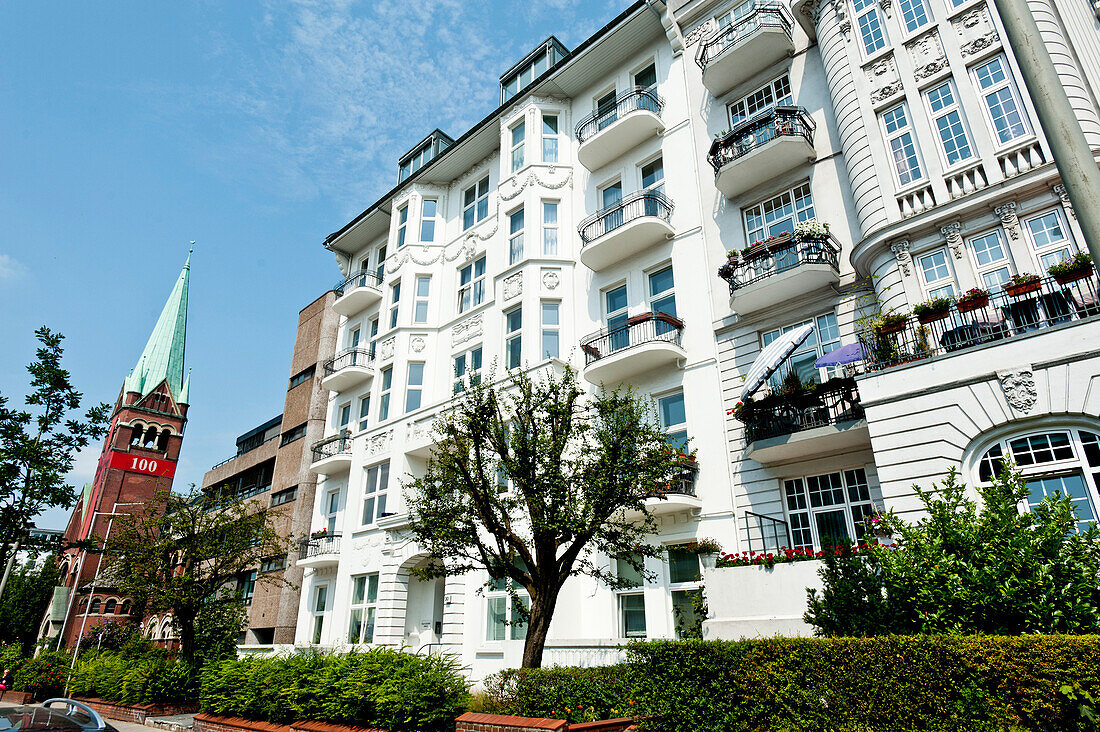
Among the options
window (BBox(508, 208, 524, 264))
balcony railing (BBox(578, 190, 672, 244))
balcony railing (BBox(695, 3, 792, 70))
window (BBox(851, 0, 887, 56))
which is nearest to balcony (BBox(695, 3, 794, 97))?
balcony railing (BBox(695, 3, 792, 70))

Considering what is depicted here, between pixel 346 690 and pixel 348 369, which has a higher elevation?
pixel 348 369

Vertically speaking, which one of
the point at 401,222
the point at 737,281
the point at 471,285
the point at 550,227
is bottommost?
the point at 737,281

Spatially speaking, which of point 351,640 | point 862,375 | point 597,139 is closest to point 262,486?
point 351,640

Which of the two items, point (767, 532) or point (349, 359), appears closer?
point (767, 532)

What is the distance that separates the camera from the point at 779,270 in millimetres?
16594

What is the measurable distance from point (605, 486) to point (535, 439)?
1738 millimetres

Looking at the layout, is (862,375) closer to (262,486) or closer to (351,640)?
(351,640)

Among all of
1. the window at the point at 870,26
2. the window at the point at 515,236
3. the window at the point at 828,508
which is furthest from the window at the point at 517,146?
the window at the point at 828,508

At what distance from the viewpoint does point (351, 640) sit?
2469 cm

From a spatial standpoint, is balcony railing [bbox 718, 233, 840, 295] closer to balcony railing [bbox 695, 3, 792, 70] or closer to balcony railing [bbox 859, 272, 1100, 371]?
balcony railing [bbox 859, 272, 1100, 371]

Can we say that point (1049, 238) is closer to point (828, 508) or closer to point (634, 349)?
point (828, 508)

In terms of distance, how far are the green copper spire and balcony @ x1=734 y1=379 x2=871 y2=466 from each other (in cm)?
6629

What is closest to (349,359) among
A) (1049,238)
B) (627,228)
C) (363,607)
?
(363,607)

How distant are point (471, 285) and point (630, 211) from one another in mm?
8451
